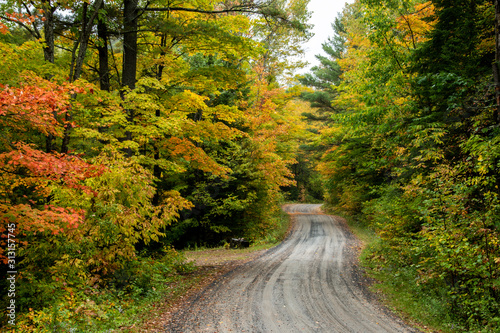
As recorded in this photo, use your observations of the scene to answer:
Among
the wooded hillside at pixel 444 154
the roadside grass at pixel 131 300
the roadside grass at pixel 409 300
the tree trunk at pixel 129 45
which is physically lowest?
the roadside grass at pixel 409 300

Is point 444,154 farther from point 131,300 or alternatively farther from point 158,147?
point 158,147

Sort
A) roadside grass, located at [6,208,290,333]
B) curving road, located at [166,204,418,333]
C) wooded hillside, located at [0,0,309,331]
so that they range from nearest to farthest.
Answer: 1. wooded hillside, located at [0,0,309,331]
2. roadside grass, located at [6,208,290,333]
3. curving road, located at [166,204,418,333]

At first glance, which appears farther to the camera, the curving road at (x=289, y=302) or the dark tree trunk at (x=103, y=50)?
the dark tree trunk at (x=103, y=50)

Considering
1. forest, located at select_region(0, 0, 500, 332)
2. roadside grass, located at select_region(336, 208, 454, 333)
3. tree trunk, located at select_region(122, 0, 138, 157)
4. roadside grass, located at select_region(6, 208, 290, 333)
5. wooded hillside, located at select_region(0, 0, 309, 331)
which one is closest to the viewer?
wooded hillside, located at select_region(0, 0, 309, 331)

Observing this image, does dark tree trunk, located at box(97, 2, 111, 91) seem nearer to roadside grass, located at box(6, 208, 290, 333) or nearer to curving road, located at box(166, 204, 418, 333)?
roadside grass, located at box(6, 208, 290, 333)

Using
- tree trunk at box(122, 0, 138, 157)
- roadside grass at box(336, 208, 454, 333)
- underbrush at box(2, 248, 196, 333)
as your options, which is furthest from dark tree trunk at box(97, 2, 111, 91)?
roadside grass at box(336, 208, 454, 333)

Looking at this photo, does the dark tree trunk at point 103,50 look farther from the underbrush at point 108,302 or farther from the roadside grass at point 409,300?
the roadside grass at point 409,300

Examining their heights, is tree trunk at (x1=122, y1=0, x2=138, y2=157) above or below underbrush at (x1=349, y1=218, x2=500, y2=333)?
above

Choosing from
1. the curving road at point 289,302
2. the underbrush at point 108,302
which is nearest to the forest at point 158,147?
the underbrush at point 108,302

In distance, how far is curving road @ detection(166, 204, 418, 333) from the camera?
6094 millimetres

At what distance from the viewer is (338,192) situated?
1220 inches

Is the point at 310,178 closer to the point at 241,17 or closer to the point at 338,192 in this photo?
the point at 338,192

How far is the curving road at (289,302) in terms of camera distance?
6.09m

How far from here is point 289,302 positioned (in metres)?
7.43
